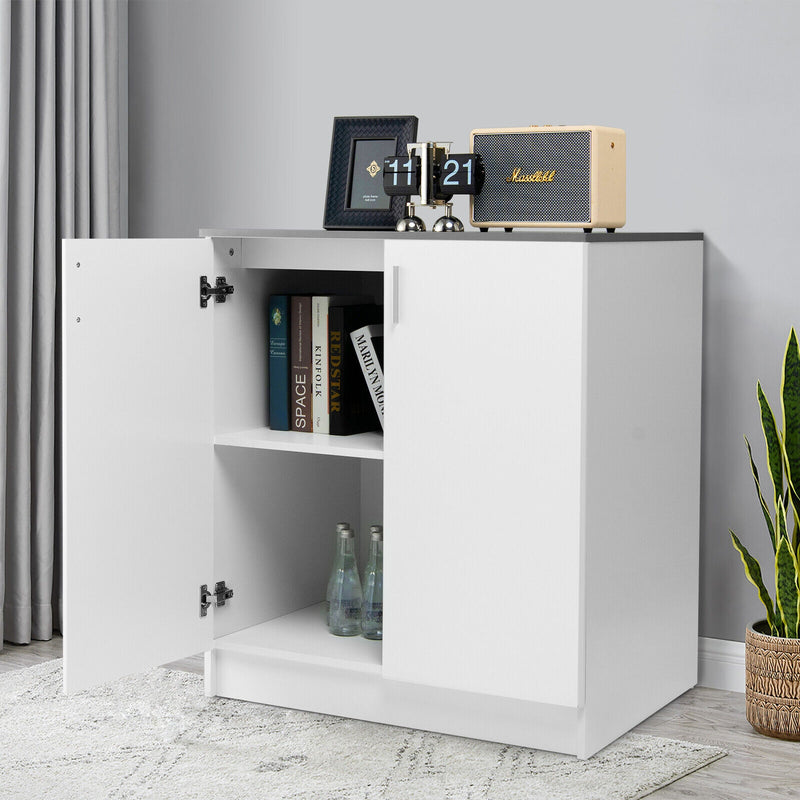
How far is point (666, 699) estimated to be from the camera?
2.32 meters

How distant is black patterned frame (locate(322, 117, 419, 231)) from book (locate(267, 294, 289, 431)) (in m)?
0.18

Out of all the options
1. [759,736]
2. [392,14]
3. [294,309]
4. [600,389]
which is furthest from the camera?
A: [392,14]

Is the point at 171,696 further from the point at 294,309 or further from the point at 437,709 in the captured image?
the point at 294,309

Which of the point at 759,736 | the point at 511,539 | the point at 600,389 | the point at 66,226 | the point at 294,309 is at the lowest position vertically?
the point at 759,736

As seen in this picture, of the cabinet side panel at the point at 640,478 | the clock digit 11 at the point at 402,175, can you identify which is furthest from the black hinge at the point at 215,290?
the cabinet side panel at the point at 640,478

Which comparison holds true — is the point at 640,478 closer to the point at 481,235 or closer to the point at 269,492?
the point at 481,235

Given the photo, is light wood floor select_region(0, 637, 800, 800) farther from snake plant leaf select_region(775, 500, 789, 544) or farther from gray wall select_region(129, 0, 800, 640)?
snake plant leaf select_region(775, 500, 789, 544)

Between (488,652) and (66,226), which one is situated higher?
(66,226)

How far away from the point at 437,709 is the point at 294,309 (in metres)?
0.78

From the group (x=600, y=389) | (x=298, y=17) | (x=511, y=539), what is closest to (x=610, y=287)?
(x=600, y=389)

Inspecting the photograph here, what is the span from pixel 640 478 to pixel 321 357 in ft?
2.06

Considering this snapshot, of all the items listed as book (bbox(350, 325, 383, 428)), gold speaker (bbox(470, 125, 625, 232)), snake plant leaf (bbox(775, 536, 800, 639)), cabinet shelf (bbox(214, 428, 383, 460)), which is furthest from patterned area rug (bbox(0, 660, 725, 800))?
gold speaker (bbox(470, 125, 625, 232))

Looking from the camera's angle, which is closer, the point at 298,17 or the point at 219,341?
the point at 219,341

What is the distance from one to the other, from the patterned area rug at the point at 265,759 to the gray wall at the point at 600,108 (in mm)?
420
